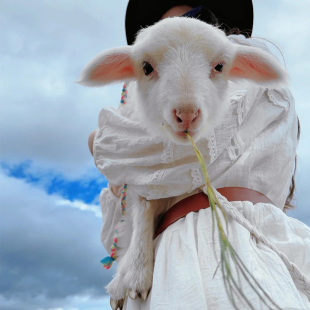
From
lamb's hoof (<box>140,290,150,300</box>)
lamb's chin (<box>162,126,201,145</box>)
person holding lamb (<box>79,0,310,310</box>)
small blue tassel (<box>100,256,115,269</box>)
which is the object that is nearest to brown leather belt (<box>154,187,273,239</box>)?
Answer: person holding lamb (<box>79,0,310,310</box>)

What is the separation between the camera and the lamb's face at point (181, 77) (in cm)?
137

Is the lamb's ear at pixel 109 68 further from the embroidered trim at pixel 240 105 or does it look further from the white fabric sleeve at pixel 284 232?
the white fabric sleeve at pixel 284 232

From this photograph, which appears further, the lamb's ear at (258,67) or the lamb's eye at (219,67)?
the lamb's ear at (258,67)

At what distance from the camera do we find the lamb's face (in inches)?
54.1

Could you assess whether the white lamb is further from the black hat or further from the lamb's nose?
the black hat

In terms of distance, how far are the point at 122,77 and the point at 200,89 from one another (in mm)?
561

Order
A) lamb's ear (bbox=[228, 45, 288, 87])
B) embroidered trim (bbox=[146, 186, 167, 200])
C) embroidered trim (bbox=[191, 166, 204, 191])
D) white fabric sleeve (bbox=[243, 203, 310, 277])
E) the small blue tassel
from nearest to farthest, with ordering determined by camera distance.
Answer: white fabric sleeve (bbox=[243, 203, 310, 277]) < embroidered trim (bbox=[191, 166, 204, 191]) < embroidered trim (bbox=[146, 186, 167, 200]) < lamb's ear (bbox=[228, 45, 288, 87]) < the small blue tassel

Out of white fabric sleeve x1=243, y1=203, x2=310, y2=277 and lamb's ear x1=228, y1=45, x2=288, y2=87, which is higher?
lamb's ear x1=228, y1=45, x2=288, y2=87

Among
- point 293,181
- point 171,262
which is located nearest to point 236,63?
point 293,181

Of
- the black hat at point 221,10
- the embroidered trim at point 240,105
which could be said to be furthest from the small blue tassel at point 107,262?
the black hat at point 221,10

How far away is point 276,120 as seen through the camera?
184 cm

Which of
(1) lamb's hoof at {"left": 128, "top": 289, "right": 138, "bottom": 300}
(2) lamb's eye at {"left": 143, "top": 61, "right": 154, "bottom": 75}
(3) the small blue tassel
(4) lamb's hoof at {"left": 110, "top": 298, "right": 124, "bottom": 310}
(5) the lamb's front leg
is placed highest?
(2) lamb's eye at {"left": 143, "top": 61, "right": 154, "bottom": 75}

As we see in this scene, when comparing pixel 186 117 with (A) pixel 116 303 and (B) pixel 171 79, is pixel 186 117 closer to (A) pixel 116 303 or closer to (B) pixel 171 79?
(B) pixel 171 79

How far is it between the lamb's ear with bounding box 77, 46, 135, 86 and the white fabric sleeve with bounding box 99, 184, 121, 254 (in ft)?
2.55
